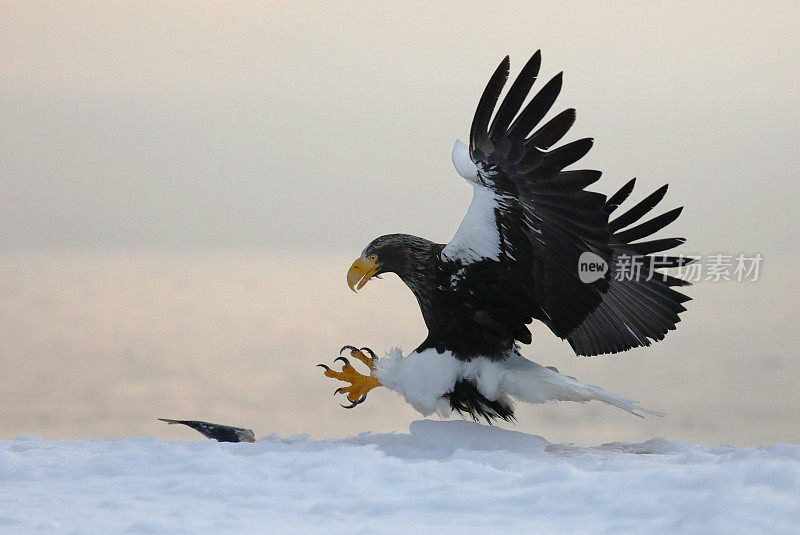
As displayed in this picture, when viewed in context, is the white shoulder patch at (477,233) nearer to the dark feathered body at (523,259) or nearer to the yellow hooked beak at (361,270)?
the dark feathered body at (523,259)

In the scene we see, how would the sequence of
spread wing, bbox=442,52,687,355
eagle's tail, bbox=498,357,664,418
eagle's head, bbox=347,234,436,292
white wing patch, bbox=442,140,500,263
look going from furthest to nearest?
1. eagle's head, bbox=347,234,436,292
2. eagle's tail, bbox=498,357,664,418
3. white wing patch, bbox=442,140,500,263
4. spread wing, bbox=442,52,687,355

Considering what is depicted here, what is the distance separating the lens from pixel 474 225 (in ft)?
15.2

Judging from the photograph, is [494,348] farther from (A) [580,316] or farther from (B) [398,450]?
(B) [398,450]

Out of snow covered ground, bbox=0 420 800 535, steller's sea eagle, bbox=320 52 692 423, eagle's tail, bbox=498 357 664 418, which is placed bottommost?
snow covered ground, bbox=0 420 800 535

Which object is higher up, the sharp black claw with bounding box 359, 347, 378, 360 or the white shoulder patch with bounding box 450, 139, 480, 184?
the white shoulder patch with bounding box 450, 139, 480, 184

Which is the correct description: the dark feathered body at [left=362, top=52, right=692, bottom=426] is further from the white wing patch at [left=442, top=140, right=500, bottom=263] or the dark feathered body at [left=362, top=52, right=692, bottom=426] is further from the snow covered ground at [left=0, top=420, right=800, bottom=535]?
the snow covered ground at [left=0, top=420, right=800, bottom=535]

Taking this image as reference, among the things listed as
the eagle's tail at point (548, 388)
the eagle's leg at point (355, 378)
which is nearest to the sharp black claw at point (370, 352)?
the eagle's leg at point (355, 378)

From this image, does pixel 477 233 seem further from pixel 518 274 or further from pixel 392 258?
pixel 392 258

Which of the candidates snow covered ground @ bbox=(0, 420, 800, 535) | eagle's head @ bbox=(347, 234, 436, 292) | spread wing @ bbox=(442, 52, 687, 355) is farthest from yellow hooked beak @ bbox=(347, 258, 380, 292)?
snow covered ground @ bbox=(0, 420, 800, 535)

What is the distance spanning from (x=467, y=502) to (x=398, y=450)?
1.47m

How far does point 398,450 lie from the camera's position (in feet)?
15.1

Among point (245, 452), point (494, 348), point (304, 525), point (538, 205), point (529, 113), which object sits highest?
point (529, 113)

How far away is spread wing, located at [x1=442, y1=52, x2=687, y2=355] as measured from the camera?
4.36 m

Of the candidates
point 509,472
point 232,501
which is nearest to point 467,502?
point 509,472
